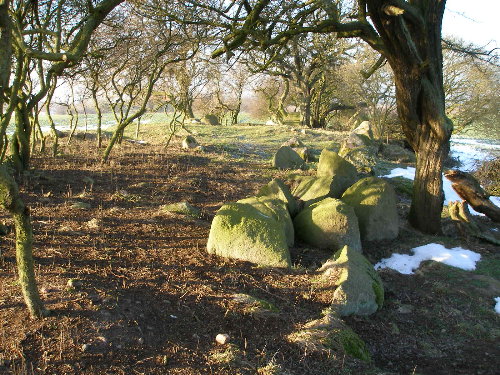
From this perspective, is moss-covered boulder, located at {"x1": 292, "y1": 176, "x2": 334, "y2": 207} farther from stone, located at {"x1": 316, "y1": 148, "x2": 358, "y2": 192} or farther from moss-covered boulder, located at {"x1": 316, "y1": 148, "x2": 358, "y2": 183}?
moss-covered boulder, located at {"x1": 316, "y1": 148, "x2": 358, "y2": 183}

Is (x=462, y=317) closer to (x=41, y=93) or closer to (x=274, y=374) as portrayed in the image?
(x=274, y=374)

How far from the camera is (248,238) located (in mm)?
5316

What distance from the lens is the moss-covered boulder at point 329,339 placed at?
3.78 metres

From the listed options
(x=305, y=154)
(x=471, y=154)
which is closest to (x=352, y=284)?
(x=305, y=154)

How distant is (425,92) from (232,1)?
3.71 meters

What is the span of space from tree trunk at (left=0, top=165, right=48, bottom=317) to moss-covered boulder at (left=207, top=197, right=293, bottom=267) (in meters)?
2.37

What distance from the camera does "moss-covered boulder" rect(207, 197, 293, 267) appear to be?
5297 millimetres

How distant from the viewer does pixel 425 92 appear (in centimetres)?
706

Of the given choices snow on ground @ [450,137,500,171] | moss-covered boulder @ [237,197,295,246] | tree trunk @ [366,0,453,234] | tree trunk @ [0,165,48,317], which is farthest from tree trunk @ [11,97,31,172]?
snow on ground @ [450,137,500,171]

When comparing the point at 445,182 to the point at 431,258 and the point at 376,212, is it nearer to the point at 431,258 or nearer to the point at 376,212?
the point at 376,212

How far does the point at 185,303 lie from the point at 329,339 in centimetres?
Result: 148

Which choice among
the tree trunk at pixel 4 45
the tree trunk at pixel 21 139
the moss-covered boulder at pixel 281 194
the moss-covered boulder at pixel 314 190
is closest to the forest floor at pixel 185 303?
the tree trunk at pixel 21 139

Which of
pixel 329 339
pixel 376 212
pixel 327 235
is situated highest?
pixel 376 212

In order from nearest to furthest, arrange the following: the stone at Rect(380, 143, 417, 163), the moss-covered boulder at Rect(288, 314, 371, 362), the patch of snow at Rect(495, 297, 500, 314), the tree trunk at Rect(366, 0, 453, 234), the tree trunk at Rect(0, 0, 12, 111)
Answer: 1. the tree trunk at Rect(0, 0, 12, 111)
2. the moss-covered boulder at Rect(288, 314, 371, 362)
3. the patch of snow at Rect(495, 297, 500, 314)
4. the tree trunk at Rect(366, 0, 453, 234)
5. the stone at Rect(380, 143, 417, 163)
